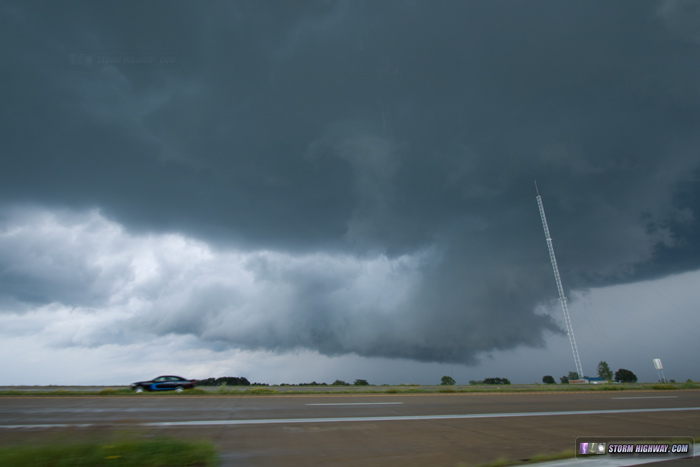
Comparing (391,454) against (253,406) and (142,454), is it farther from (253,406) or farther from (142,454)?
(253,406)

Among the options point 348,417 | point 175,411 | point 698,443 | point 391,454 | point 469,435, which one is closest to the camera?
point 391,454

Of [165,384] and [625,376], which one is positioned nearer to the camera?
[165,384]

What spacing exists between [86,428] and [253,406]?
636cm

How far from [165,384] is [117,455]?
24342 millimetres

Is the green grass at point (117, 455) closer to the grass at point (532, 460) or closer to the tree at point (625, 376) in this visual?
A: the grass at point (532, 460)

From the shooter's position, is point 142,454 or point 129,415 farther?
point 129,415

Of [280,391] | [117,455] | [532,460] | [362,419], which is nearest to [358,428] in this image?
[362,419]

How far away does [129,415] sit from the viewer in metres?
11.5

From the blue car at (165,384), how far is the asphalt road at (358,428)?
1398cm

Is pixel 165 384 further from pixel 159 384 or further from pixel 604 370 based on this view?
pixel 604 370

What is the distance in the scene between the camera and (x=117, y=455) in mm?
5668

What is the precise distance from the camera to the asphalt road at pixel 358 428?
6883 mm

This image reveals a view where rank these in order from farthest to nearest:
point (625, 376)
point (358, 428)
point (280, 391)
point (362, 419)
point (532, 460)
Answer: point (625, 376)
point (280, 391)
point (362, 419)
point (358, 428)
point (532, 460)

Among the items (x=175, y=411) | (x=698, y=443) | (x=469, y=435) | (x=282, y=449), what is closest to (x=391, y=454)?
(x=282, y=449)
